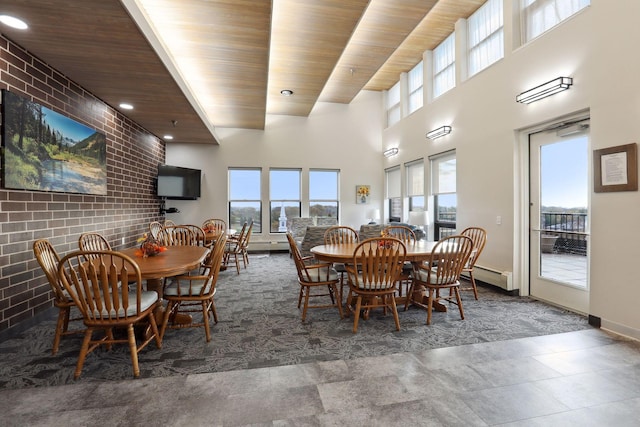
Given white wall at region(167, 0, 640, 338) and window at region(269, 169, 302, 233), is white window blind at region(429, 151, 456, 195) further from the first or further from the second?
window at region(269, 169, 302, 233)

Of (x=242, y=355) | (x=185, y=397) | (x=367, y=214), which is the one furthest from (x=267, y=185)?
(x=185, y=397)

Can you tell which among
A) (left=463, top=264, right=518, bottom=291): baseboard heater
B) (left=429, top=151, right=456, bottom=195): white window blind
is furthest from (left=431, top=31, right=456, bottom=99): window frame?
(left=463, top=264, right=518, bottom=291): baseboard heater

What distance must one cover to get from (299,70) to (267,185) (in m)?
3.40

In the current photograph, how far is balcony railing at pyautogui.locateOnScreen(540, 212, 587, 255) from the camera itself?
3369 mm

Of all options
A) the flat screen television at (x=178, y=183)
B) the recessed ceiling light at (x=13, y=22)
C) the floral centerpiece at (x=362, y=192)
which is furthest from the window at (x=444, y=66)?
the recessed ceiling light at (x=13, y=22)

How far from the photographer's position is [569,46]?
3.32 metres

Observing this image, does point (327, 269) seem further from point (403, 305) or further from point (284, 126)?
point (284, 126)

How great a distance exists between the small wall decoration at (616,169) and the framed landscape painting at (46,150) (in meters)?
5.46

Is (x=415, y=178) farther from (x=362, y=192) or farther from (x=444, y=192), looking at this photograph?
(x=362, y=192)

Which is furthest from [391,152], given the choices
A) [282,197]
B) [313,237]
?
[313,237]

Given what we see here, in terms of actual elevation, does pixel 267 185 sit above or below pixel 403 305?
above

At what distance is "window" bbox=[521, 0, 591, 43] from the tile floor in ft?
11.8

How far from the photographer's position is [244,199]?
7.95m

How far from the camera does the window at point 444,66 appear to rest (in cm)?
561
